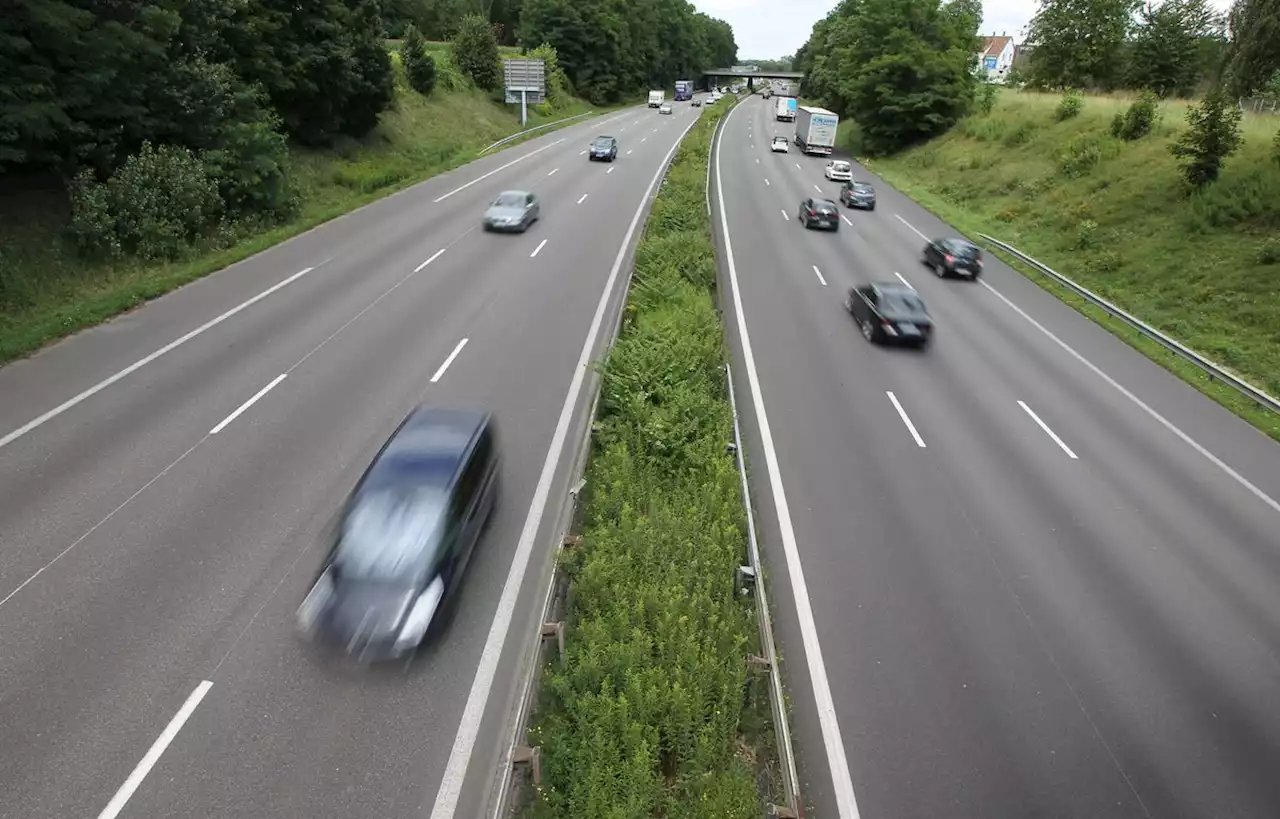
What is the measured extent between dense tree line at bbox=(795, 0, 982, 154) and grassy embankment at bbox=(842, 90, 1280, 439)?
8414 millimetres

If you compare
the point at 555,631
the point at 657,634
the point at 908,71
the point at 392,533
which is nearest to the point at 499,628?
the point at 555,631

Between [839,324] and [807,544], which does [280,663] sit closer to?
[807,544]

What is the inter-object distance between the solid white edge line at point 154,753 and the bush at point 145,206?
17.6 meters

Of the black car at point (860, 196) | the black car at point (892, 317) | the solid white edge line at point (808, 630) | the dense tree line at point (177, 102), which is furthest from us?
the black car at point (860, 196)

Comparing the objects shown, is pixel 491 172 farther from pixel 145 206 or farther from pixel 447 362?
pixel 447 362

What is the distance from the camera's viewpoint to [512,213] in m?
29.2

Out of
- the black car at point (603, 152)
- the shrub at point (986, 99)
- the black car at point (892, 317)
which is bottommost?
the black car at point (892, 317)

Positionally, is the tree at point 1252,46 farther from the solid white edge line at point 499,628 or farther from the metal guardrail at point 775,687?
the metal guardrail at point 775,687

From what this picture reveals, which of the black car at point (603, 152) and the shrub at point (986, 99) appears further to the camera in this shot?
the shrub at point (986, 99)

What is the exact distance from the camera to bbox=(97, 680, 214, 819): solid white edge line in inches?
278

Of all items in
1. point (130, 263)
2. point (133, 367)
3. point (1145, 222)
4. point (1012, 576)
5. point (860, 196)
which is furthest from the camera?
point (860, 196)

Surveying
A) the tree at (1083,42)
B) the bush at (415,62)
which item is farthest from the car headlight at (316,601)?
the tree at (1083,42)

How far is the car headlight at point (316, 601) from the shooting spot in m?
8.98

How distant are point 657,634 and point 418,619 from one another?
115 inches
